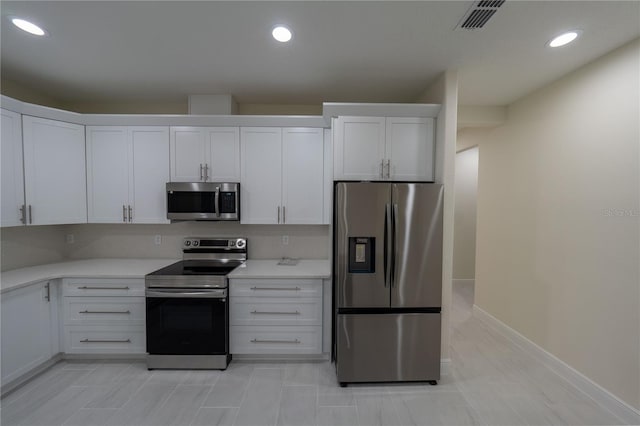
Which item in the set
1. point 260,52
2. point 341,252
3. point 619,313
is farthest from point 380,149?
point 619,313

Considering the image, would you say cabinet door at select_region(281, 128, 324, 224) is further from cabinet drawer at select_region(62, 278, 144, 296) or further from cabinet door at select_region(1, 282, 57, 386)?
cabinet door at select_region(1, 282, 57, 386)

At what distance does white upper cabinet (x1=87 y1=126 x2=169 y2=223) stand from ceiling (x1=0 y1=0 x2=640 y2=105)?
503mm

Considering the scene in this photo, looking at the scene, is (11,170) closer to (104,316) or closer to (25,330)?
(25,330)

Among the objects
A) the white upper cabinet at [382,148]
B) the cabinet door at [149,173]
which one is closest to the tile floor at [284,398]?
the cabinet door at [149,173]

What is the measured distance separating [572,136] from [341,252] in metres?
2.31

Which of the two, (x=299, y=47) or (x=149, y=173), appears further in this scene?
(x=149, y=173)

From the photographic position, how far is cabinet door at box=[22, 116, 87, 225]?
2604 millimetres

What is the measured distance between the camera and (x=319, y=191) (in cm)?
302

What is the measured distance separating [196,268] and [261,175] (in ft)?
3.84

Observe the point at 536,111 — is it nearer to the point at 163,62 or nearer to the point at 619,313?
the point at 619,313

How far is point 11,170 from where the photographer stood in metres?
2.47

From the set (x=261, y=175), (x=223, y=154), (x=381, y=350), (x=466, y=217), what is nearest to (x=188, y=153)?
(x=223, y=154)

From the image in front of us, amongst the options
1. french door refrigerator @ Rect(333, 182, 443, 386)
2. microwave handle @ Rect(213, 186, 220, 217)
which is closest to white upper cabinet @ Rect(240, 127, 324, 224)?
microwave handle @ Rect(213, 186, 220, 217)

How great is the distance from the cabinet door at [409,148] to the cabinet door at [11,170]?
335cm
